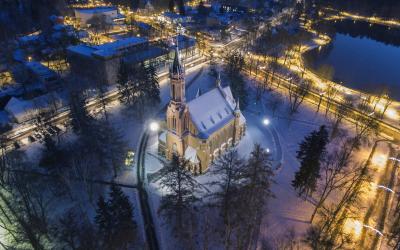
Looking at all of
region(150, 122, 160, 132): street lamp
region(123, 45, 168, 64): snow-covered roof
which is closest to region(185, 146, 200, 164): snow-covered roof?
region(150, 122, 160, 132): street lamp

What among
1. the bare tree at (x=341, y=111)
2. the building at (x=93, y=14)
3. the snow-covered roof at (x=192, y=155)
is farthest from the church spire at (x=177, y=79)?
the building at (x=93, y=14)

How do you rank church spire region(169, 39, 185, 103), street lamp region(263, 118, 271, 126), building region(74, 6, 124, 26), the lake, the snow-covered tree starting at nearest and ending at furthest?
the snow-covered tree → church spire region(169, 39, 185, 103) → street lamp region(263, 118, 271, 126) → the lake → building region(74, 6, 124, 26)

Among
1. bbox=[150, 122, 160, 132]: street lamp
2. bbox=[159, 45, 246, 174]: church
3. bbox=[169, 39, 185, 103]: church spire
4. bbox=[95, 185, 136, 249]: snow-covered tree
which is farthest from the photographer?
bbox=[150, 122, 160, 132]: street lamp

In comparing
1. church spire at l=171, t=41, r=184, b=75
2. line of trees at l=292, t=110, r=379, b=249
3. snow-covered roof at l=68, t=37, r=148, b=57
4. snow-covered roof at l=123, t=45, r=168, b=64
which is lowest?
line of trees at l=292, t=110, r=379, b=249

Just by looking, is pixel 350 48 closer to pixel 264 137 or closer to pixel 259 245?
pixel 264 137

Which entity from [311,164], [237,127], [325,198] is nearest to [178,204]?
[311,164]

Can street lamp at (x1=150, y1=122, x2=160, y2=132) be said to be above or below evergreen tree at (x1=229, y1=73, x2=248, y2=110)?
below

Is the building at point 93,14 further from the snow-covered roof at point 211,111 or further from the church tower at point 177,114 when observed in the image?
the church tower at point 177,114

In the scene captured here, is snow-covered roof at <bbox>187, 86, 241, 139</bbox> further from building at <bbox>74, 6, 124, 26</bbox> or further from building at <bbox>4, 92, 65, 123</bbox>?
building at <bbox>74, 6, 124, 26</bbox>

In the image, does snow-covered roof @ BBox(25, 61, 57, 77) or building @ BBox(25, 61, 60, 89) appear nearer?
building @ BBox(25, 61, 60, 89)
